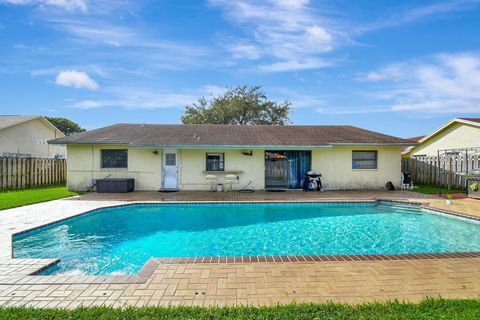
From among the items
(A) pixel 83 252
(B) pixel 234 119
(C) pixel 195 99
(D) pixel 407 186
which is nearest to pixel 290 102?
(B) pixel 234 119

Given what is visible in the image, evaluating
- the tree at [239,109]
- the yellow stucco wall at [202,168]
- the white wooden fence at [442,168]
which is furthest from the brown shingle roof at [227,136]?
the tree at [239,109]

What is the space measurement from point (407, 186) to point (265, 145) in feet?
29.8

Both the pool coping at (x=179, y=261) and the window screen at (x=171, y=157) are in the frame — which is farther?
the window screen at (x=171, y=157)

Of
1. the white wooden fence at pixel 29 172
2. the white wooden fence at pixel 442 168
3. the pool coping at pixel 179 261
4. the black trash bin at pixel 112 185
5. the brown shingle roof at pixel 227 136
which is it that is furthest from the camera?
the white wooden fence at pixel 442 168

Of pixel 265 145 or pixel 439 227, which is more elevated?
pixel 265 145

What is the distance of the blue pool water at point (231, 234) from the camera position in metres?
6.53

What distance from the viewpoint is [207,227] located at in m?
9.02

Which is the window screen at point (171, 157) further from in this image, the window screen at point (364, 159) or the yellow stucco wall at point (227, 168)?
the window screen at point (364, 159)

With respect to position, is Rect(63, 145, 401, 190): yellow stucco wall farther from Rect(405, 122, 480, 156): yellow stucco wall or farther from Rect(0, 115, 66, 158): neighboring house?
Rect(0, 115, 66, 158): neighboring house

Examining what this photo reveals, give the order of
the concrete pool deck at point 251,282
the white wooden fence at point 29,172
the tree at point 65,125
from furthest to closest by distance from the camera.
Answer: the tree at point 65,125 → the white wooden fence at point 29,172 → the concrete pool deck at point 251,282

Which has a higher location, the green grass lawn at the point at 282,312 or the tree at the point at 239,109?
the tree at the point at 239,109

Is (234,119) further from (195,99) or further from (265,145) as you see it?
(265,145)

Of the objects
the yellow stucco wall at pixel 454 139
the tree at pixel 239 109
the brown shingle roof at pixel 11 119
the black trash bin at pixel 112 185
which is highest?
the tree at pixel 239 109

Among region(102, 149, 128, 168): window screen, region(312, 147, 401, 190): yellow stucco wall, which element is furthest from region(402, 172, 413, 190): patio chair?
region(102, 149, 128, 168): window screen
